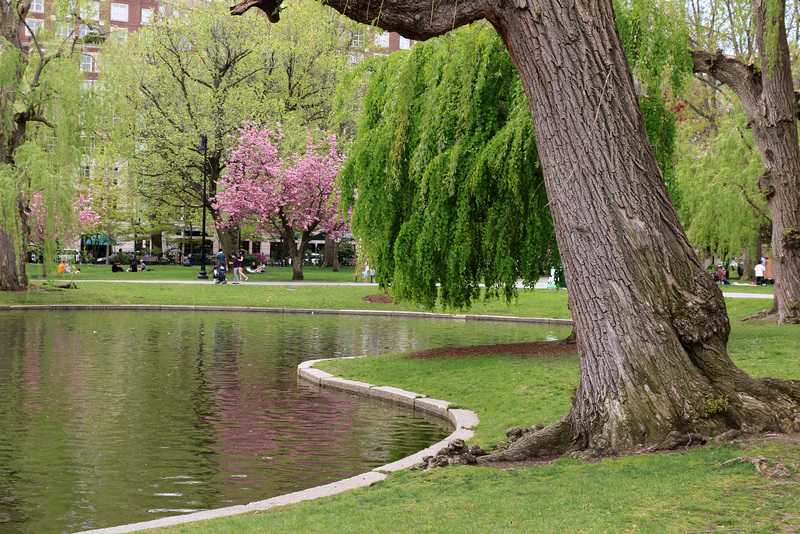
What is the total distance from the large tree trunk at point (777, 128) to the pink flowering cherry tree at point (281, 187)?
26440 millimetres

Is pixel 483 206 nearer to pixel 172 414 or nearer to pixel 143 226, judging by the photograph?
pixel 172 414

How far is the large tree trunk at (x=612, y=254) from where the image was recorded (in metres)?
7.08

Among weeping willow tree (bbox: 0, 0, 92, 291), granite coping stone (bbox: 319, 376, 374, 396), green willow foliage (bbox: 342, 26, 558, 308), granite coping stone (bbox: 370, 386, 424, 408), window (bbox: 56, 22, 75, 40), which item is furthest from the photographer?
window (bbox: 56, 22, 75, 40)

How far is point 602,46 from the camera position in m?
7.39

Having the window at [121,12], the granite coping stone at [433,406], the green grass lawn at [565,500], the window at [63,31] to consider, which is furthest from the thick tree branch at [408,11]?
the window at [121,12]

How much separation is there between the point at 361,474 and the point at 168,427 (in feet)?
11.7

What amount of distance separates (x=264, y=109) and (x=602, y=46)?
42.5 m

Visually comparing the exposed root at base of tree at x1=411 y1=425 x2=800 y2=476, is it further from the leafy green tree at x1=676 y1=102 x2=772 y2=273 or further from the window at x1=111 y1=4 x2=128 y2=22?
the window at x1=111 y1=4 x2=128 y2=22

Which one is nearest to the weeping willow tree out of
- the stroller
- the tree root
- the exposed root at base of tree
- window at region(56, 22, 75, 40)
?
window at region(56, 22, 75, 40)

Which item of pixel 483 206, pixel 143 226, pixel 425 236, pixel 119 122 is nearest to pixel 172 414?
pixel 425 236

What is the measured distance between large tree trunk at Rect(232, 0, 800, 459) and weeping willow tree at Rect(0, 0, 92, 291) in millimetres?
22858

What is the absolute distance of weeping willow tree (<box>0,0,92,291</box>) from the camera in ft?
89.7

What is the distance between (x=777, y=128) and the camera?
17422mm

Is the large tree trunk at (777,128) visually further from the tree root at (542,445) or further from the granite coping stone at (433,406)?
the tree root at (542,445)
